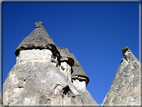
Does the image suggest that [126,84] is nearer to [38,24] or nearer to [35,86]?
[35,86]

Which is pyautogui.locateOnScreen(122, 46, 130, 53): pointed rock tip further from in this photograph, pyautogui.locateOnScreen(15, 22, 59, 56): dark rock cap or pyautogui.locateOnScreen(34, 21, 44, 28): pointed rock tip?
pyautogui.locateOnScreen(34, 21, 44, 28): pointed rock tip

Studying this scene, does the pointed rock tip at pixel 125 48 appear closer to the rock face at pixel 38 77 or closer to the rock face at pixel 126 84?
the rock face at pixel 126 84

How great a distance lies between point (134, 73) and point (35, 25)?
6546 mm

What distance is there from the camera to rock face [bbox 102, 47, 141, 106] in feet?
26.1

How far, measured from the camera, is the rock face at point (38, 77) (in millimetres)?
8641

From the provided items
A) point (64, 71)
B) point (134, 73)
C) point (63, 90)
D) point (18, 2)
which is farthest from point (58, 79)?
point (18, 2)

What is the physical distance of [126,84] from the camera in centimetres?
860

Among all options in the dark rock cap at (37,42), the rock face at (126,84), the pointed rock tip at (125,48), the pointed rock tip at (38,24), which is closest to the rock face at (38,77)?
the dark rock cap at (37,42)

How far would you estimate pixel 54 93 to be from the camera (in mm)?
8648

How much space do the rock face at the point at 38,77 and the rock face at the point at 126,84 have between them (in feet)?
5.78

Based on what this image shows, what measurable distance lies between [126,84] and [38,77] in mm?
3867

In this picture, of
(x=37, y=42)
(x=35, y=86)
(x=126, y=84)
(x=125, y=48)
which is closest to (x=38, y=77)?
(x=35, y=86)

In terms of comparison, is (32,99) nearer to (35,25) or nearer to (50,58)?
(50,58)

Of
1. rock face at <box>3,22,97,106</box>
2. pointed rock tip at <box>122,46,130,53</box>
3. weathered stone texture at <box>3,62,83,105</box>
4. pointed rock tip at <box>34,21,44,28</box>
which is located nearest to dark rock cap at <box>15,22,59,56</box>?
rock face at <box>3,22,97,106</box>
